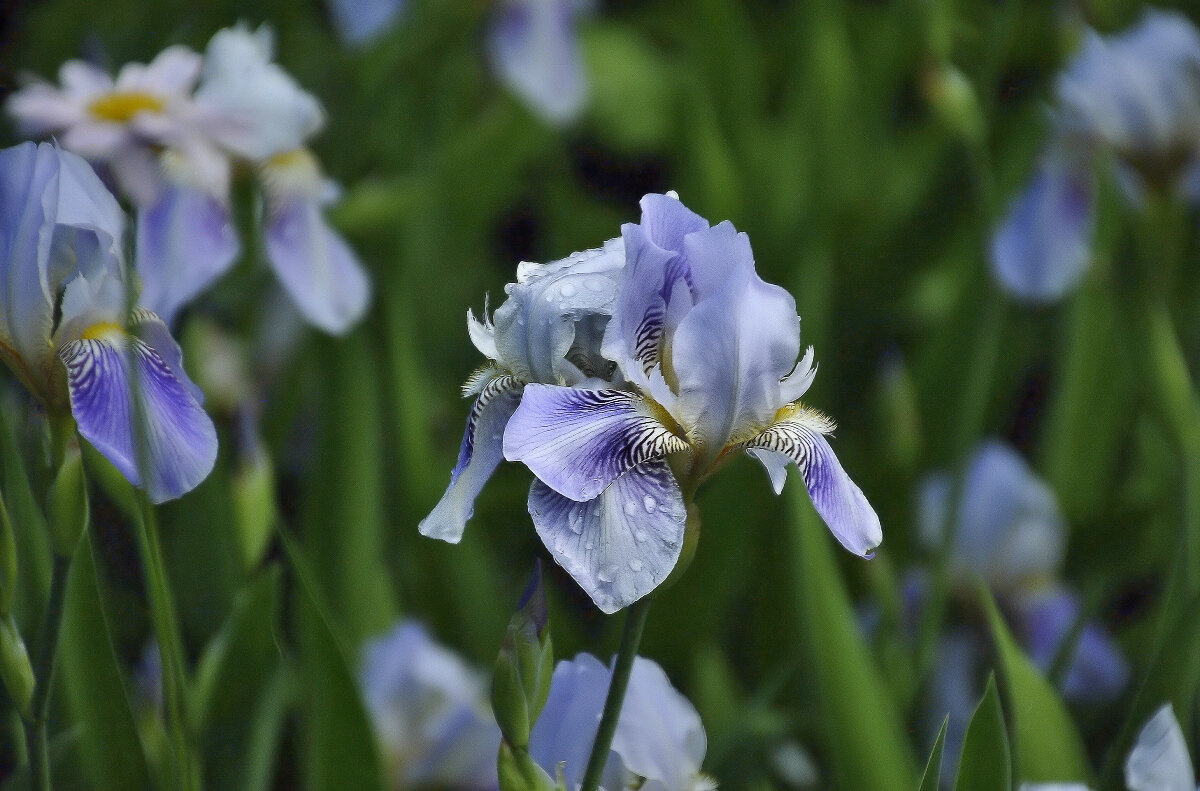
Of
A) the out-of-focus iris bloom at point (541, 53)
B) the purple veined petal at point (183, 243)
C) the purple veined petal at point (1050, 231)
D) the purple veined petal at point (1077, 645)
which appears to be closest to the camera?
the purple veined petal at point (183, 243)

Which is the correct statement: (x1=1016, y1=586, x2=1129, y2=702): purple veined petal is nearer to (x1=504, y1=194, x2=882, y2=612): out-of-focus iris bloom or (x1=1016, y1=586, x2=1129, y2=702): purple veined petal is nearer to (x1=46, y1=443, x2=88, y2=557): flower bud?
(x1=504, y1=194, x2=882, y2=612): out-of-focus iris bloom

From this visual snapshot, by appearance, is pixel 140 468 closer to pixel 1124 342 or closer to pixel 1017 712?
pixel 1017 712

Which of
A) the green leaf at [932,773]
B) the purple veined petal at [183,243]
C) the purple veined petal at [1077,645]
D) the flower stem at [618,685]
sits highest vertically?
the purple veined petal at [183,243]

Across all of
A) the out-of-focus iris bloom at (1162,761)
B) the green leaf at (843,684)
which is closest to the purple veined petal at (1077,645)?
the green leaf at (843,684)

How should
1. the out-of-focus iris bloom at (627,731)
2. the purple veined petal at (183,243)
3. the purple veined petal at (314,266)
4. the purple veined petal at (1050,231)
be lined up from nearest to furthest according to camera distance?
the out-of-focus iris bloom at (627,731)
the purple veined petal at (183,243)
the purple veined petal at (314,266)
the purple veined petal at (1050,231)

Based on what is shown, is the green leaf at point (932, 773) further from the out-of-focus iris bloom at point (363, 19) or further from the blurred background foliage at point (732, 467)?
the out-of-focus iris bloom at point (363, 19)

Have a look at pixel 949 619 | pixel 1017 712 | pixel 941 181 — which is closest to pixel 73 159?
pixel 1017 712
